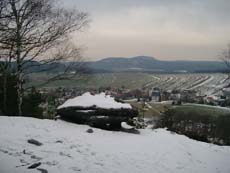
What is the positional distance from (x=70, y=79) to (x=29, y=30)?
3.31 meters

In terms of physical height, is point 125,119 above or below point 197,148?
above

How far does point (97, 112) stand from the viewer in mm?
13180

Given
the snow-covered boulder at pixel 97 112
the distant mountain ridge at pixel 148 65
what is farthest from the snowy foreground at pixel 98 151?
the distant mountain ridge at pixel 148 65

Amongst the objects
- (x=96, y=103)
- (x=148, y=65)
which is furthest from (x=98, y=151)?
(x=148, y=65)

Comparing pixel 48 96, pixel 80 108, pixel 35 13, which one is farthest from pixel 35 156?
pixel 48 96

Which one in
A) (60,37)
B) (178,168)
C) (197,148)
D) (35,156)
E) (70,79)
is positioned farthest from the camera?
(70,79)

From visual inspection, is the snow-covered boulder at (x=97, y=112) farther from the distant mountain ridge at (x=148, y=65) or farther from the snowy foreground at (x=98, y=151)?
the distant mountain ridge at (x=148, y=65)

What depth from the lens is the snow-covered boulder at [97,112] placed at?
42.9 ft

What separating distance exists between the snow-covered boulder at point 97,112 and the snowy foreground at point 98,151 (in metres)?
0.53

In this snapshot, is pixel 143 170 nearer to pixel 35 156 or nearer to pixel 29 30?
pixel 35 156

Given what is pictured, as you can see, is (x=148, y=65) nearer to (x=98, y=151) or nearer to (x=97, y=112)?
(x=97, y=112)

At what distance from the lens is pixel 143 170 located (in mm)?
8625

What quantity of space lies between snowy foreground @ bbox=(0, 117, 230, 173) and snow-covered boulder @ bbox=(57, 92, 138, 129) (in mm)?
528

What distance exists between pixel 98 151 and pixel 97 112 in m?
3.78
